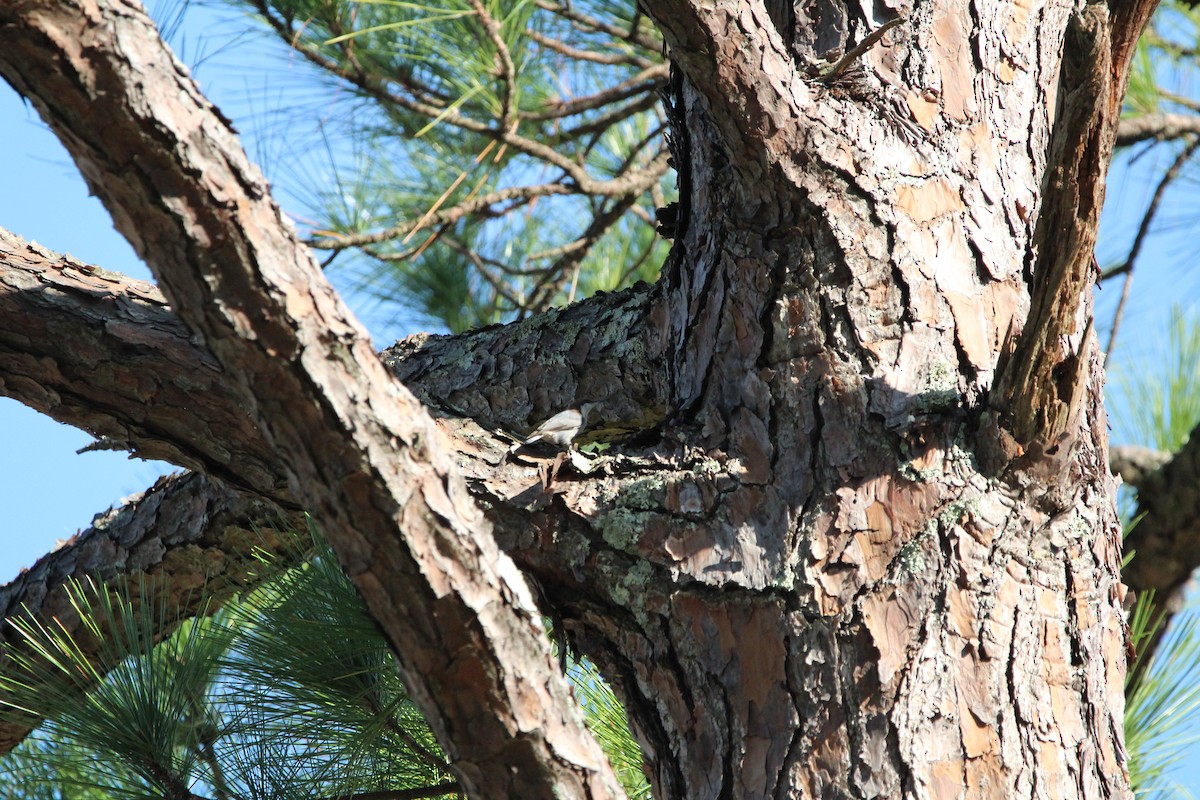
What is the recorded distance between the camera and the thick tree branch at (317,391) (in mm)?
582

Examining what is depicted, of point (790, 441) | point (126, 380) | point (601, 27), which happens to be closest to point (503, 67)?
point (601, 27)

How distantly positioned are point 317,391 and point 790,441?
1.50 ft

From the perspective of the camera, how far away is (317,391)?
61 cm

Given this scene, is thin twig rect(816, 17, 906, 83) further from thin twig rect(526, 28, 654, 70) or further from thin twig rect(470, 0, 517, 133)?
thin twig rect(526, 28, 654, 70)

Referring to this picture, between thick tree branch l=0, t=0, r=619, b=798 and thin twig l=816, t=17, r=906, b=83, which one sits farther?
thin twig l=816, t=17, r=906, b=83

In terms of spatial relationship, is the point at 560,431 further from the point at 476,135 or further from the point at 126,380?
the point at 476,135

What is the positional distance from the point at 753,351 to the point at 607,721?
68 centimetres

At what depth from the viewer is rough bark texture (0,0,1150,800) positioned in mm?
614

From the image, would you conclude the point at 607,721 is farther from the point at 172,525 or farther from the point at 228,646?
the point at 172,525

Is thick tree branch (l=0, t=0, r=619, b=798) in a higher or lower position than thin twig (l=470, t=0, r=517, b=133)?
lower

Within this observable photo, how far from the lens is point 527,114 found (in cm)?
192

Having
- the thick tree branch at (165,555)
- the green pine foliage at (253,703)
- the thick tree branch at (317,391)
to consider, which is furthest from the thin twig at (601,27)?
the thick tree branch at (317,391)

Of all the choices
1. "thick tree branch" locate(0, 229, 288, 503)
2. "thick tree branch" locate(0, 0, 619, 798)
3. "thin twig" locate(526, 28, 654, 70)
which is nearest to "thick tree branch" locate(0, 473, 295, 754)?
"thick tree branch" locate(0, 229, 288, 503)

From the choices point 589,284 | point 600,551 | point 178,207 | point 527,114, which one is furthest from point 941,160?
point 589,284
